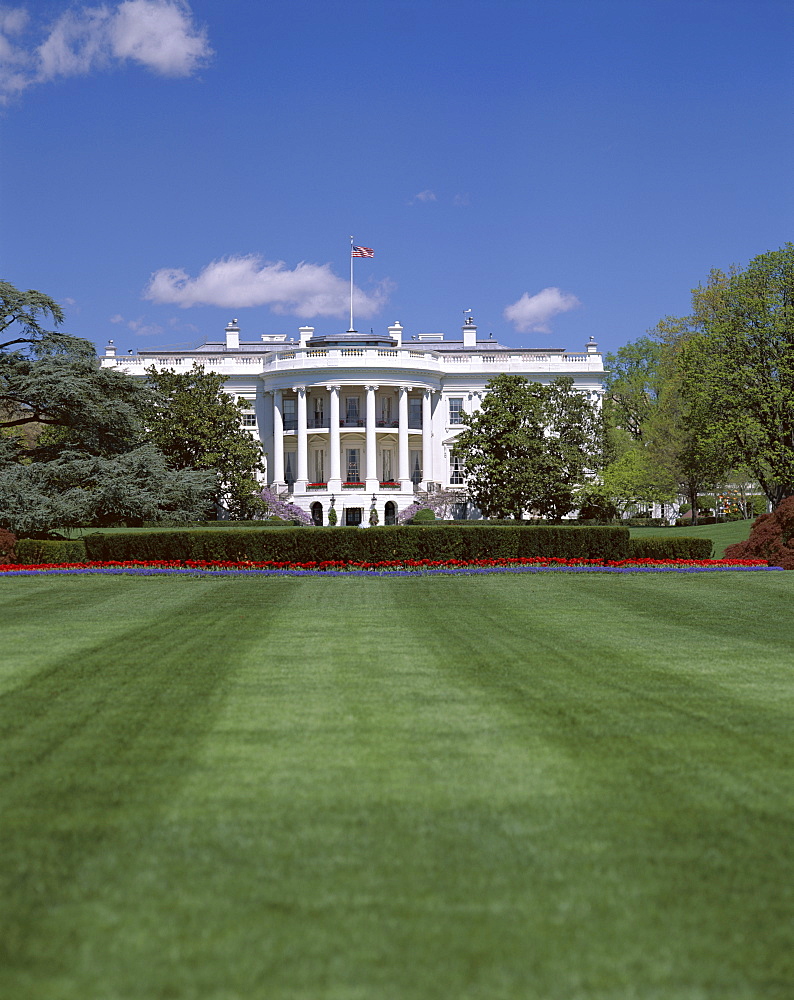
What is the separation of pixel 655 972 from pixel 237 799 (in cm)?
267

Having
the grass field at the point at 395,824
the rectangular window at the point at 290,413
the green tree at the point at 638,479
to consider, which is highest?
the rectangular window at the point at 290,413

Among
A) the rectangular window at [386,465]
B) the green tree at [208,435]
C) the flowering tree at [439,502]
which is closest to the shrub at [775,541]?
the green tree at [208,435]

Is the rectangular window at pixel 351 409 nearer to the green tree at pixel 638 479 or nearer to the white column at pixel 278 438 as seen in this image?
the white column at pixel 278 438

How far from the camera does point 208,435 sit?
5788cm

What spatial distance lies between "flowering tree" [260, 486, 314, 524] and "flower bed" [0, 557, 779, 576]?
38.0m

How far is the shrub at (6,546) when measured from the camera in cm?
2645

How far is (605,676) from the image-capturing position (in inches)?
375

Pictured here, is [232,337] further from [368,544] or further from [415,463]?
[368,544]

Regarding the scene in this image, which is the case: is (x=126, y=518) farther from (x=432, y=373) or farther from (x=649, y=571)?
(x=432, y=373)

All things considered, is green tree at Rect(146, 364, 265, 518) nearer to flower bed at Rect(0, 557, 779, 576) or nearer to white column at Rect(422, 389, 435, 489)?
white column at Rect(422, 389, 435, 489)

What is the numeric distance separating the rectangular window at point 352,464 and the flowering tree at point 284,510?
5.81 metres

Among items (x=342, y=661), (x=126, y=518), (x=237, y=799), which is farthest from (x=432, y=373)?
(x=237, y=799)

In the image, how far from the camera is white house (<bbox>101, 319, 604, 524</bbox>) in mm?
67750

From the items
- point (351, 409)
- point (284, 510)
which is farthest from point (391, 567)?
point (351, 409)
